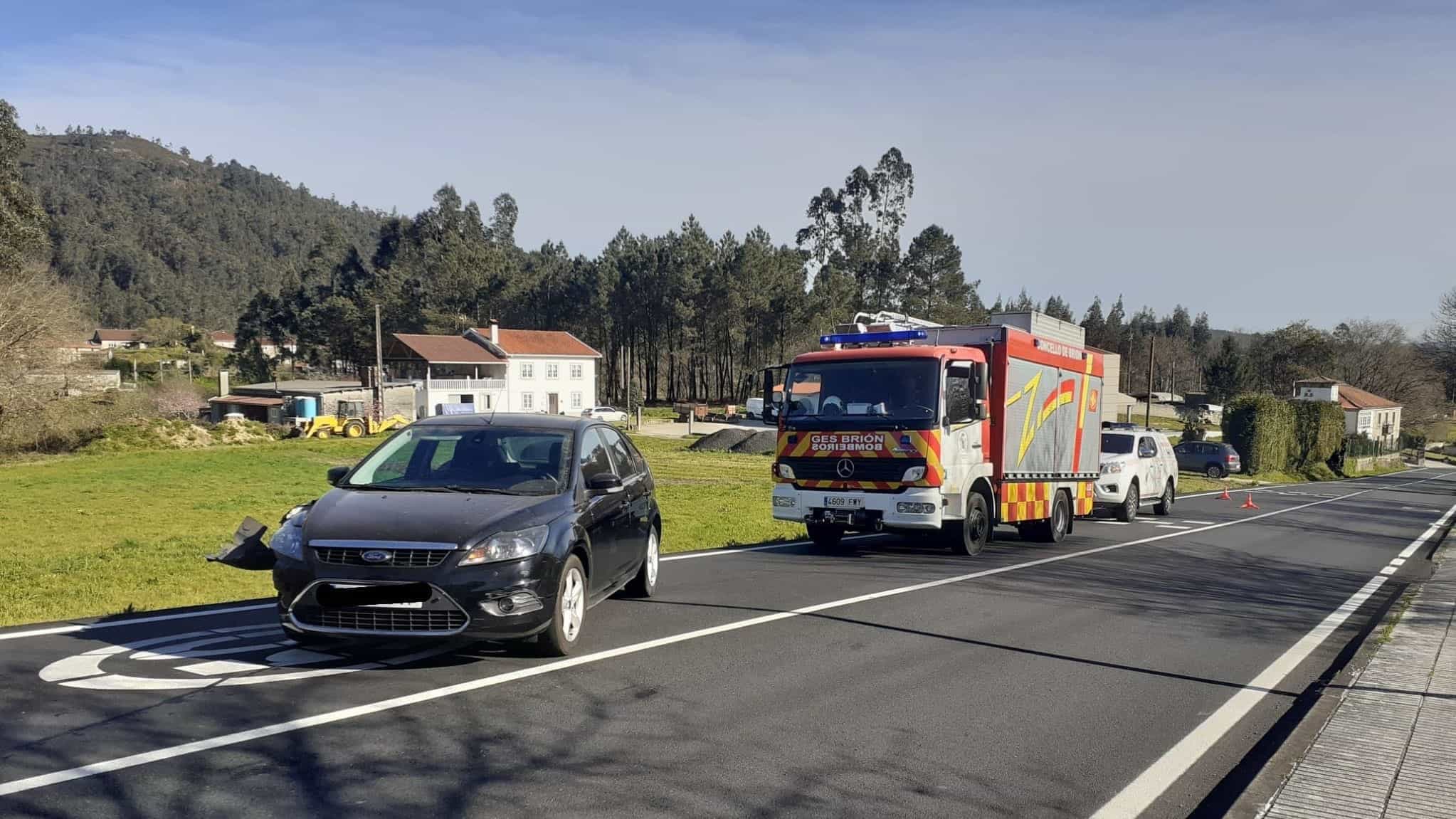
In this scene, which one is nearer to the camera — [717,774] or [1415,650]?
[717,774]

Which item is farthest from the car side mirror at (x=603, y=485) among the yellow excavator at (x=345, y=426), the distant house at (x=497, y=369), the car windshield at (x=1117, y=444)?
the distant house at (x=497, y=369)

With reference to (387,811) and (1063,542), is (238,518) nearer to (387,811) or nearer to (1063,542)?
(1063,542)

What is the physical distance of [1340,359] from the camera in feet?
334

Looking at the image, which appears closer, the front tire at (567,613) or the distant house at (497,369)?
the front tire at (567,613)

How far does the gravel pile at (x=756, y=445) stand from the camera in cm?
4869

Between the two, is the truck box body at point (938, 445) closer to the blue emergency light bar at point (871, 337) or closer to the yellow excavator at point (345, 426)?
→ the blue emergency light bar at point (871, 337)

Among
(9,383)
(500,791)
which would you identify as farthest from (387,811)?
(9,383)

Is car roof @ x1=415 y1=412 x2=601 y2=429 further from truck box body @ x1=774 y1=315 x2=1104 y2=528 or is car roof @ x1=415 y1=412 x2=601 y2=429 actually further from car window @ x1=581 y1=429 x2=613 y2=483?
truck box body @ x1=774 y1=315 x2=1104 y2=528

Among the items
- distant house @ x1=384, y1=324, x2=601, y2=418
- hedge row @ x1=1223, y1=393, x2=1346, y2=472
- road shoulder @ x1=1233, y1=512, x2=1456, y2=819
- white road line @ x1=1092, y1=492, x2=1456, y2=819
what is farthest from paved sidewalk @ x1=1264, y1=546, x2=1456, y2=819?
distant house @ x1=384, y1=324, x2=601, y2=418

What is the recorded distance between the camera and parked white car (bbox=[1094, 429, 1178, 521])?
822 inches

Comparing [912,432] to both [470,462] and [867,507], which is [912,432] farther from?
[470,462]

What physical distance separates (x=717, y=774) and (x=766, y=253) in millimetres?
81925

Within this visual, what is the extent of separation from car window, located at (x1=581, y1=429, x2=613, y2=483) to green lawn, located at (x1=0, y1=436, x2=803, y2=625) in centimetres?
401

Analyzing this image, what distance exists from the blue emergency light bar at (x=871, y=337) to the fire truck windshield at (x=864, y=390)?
569 mm
